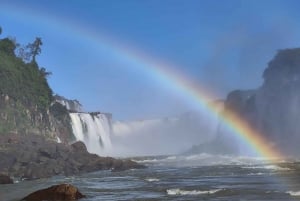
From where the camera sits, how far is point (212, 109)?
481 ft

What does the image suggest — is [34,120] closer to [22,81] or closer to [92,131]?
[22,81]

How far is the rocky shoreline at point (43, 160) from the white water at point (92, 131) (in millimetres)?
43889

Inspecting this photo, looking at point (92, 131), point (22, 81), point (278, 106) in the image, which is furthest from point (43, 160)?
point (92, 131)

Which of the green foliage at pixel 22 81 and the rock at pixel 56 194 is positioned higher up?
the green foliage at pixel 22 81

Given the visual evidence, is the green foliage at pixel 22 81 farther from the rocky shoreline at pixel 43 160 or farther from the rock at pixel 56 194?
the rock at pixel 56 194

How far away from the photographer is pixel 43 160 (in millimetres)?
67125

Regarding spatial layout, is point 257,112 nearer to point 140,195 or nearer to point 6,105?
point 6,105

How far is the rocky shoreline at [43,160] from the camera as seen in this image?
60881 millimetres

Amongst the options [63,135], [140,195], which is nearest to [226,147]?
[63,135]

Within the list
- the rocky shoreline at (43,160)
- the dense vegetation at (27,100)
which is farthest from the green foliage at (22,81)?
the rocky shoreline at (43,160)

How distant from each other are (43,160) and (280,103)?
5788 cm

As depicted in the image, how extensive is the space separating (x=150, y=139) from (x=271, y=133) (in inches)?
2742

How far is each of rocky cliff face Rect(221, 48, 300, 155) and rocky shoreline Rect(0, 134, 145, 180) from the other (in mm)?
40007

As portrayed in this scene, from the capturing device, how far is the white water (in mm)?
123125
